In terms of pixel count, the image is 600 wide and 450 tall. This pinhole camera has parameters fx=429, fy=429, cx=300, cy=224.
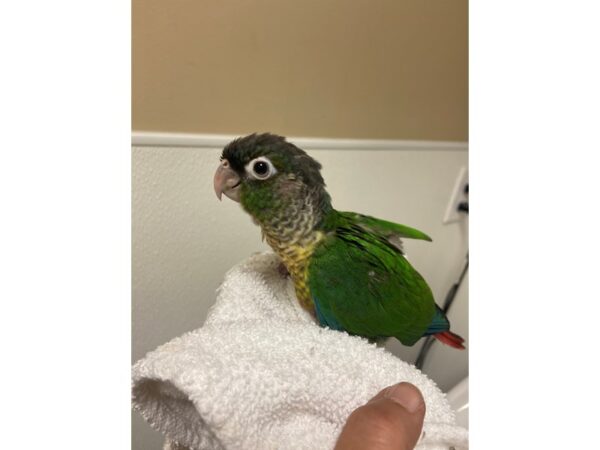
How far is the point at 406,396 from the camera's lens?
11.8 inches

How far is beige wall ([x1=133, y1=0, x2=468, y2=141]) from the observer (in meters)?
0.34

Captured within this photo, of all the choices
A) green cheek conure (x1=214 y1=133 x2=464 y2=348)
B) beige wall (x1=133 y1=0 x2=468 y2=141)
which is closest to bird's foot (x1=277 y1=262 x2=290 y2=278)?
green cheek conure (x1=214 y1=133 x2=464 y2=348)

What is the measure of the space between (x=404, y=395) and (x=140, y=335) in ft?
0.71

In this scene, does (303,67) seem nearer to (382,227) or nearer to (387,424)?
(382,227)

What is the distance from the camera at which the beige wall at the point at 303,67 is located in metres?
0.34

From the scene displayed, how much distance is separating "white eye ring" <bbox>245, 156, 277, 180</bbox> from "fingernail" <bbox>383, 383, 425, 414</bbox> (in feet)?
0.65

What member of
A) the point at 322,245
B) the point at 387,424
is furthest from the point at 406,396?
the point at 322,245

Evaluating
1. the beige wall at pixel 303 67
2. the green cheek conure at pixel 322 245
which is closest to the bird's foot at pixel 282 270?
the green cheek conure at pixel 322 245

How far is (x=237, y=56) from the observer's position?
0.36 m

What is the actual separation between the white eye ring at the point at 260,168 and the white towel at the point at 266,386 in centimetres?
13
